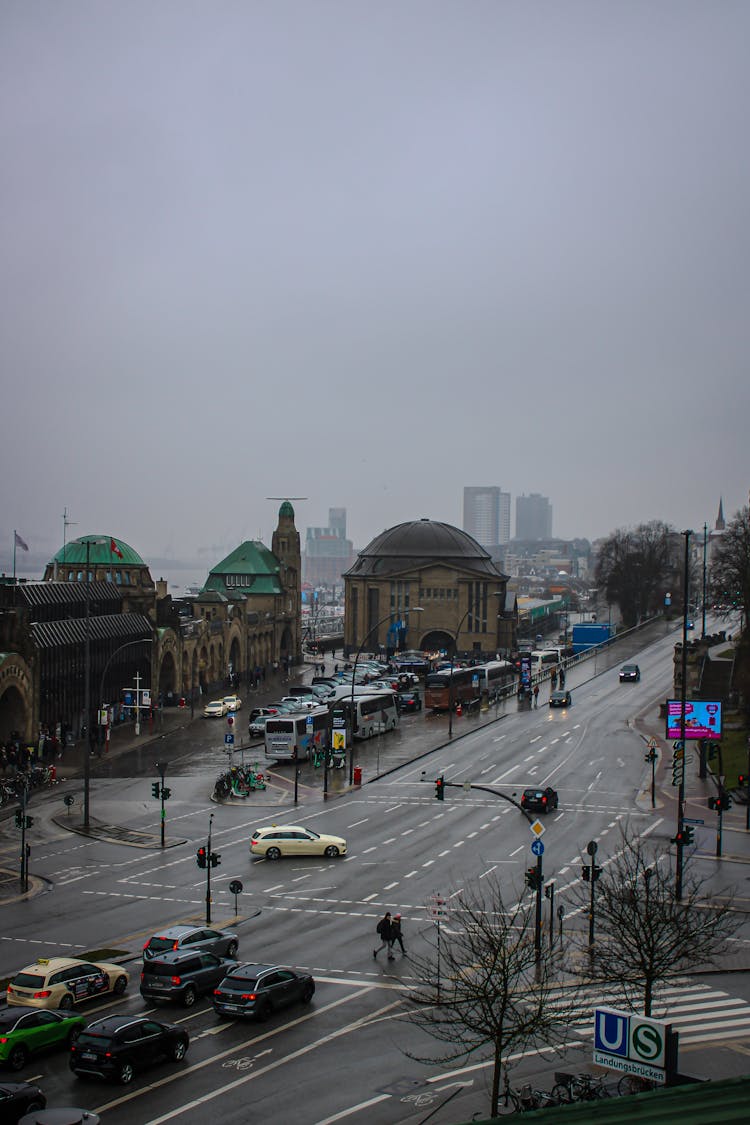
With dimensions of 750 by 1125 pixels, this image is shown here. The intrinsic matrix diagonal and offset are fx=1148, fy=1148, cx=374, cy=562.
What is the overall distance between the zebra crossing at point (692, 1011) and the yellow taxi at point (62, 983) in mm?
11258

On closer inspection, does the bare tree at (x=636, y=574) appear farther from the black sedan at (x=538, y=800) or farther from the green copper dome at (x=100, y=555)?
the black sedan at (x=538, y=800)

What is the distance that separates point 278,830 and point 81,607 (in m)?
40.3

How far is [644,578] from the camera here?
17200 centimetres

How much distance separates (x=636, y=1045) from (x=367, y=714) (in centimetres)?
5603

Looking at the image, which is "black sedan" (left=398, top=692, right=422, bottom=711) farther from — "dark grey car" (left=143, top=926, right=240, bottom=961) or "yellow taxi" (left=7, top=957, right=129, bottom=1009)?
"yellow taxi" (left=7, top=957, right=129, bottom=1009)

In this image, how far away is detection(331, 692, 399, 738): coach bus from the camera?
235 ft

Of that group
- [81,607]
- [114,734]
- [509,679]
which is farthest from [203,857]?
[509,679]

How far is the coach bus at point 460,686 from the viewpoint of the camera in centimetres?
8862

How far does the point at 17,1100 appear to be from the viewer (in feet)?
70.7

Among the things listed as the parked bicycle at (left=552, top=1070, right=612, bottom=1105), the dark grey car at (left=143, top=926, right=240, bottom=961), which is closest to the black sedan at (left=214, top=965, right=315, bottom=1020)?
the dark grey car at (left=143, top=926, right=240, bottom=961)

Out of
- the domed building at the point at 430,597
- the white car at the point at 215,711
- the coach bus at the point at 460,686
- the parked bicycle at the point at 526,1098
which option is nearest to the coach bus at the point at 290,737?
the white car at the point at 215,711

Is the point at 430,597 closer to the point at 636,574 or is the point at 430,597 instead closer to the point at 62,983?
the point at 636,574

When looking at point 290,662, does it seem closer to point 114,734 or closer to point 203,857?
point 114,734

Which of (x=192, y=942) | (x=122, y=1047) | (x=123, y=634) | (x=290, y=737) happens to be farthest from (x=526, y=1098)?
(x=123, y=634)
